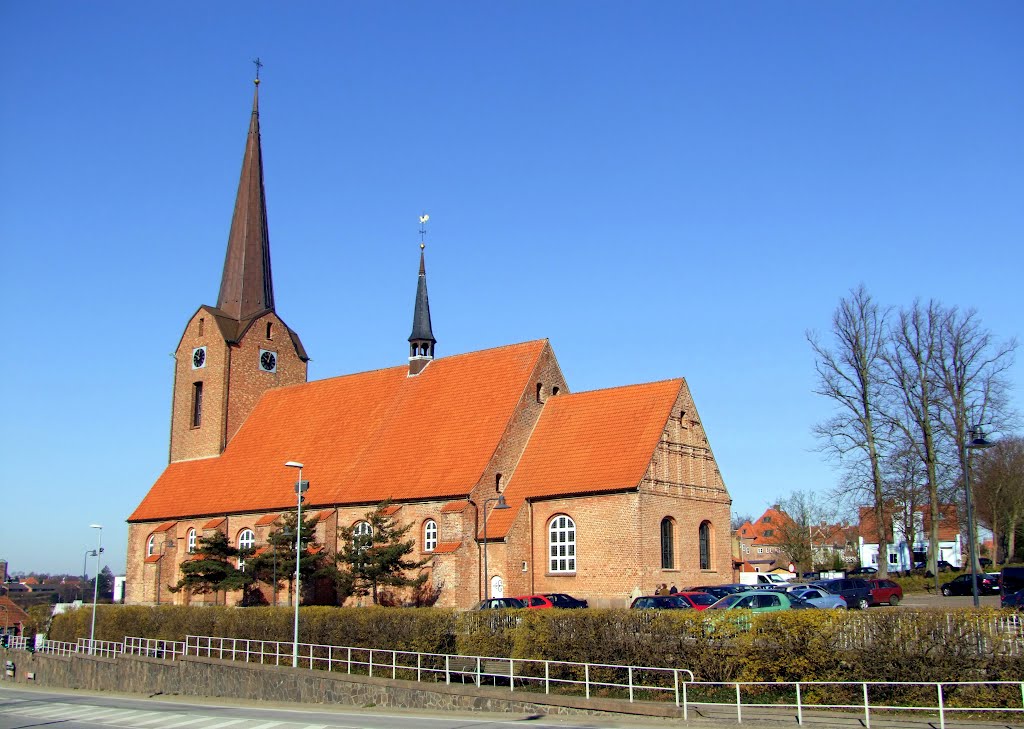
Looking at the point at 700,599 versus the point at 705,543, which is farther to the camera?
the point at 705,543

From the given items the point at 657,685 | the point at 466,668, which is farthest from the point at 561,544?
the point at 657,685

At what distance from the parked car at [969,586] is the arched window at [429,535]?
884 inches

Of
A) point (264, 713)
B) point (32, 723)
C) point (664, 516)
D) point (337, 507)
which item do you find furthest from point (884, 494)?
point (32, 723)

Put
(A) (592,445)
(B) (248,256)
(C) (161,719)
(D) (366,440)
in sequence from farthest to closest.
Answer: (B) (248,256) < (D) (366,440) < (A) (592,445) < (C) (161,719)

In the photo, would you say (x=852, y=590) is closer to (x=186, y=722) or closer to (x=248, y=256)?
(x=186, y=722)

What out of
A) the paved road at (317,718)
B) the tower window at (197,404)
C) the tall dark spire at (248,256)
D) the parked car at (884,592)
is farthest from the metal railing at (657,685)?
the tall dark spire at (248,256)

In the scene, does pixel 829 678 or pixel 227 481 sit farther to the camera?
pixel 227 481

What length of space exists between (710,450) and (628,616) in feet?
62.9

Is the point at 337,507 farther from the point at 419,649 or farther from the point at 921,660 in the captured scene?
the point at 921,660

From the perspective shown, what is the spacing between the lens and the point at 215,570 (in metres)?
40.4

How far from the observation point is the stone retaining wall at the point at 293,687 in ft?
68.4

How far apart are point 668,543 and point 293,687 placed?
16.3 meters

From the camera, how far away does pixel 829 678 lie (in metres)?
20.1

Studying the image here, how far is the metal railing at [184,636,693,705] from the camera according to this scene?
2186cm
